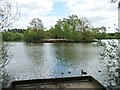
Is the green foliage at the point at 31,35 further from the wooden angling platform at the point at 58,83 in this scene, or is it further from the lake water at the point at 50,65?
the wooden angling platform at the point at 58,83

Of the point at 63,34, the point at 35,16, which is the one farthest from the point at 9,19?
the point at 63,34

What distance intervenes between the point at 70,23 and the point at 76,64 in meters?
3.30

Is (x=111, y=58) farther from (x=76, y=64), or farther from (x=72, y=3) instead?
(x=76, y=64)

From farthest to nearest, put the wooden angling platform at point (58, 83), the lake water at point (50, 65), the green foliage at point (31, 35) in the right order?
the lake water at point (50, 65), the green foliage at point (31, 35), the wooden angling platform at point (58, 83)

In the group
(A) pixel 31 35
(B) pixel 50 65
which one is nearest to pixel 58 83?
(A) pixel 31 35

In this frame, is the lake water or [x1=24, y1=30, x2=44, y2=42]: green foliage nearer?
[x1=24, y1=30, x2=44, y2=42]: green foliage

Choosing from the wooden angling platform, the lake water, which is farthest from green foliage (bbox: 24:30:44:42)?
the wooden angling platform

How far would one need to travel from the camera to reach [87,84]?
3.86 metres

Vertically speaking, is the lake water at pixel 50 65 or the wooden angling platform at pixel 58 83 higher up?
the wooden angling platform at pixel 58 83

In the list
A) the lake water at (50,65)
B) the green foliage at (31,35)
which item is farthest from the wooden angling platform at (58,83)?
the green foliage at (31,35)

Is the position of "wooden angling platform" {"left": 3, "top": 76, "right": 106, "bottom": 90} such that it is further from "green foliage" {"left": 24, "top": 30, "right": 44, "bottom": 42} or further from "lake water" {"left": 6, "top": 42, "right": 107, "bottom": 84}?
"green foliage" {"left": 24, "top": 30, "right": 44, "bottom": 42}

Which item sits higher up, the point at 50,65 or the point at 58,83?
the point at 58,83

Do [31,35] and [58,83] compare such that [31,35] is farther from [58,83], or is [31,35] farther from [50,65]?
[50,65]

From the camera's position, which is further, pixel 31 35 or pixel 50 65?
pixel 50 65
